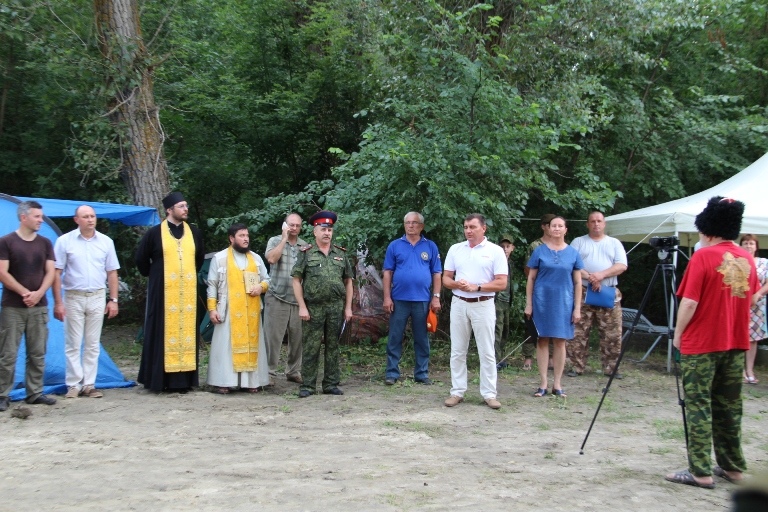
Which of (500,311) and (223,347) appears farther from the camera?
(500,311)

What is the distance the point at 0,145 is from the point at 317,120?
5725mm

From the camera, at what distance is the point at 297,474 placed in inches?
201

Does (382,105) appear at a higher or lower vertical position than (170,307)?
higher

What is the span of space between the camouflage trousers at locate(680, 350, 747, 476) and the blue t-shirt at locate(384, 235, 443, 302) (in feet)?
11.9

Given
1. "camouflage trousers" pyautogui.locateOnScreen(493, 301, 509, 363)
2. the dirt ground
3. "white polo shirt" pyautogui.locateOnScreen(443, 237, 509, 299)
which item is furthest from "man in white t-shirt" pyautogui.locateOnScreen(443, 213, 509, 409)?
"camouflage trousers" pyautogui.locateOnScreen(493, 301, 509, 363)

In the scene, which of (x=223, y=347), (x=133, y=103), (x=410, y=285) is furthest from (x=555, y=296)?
(x=133, y=103)

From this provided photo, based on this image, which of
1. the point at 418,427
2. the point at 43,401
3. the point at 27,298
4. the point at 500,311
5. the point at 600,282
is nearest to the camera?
the point at 418,427

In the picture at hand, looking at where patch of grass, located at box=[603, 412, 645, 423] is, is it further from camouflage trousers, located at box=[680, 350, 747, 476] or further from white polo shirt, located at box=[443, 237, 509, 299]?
camouflage trousers, located at box=[680, 350, 747, 476]

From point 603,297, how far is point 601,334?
0.49 meters

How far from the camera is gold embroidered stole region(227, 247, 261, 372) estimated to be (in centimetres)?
805

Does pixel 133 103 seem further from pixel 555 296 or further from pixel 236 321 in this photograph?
pixel 555 296

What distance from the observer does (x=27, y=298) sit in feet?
23.3

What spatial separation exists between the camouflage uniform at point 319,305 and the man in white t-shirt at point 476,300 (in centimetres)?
118

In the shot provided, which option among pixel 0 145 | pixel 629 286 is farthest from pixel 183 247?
pixel 629 286
